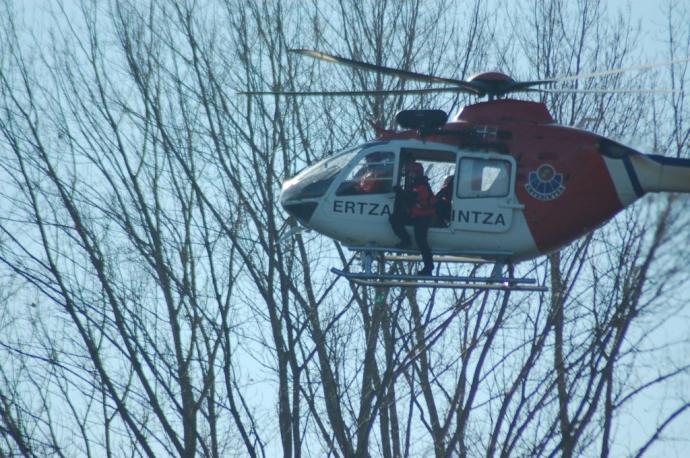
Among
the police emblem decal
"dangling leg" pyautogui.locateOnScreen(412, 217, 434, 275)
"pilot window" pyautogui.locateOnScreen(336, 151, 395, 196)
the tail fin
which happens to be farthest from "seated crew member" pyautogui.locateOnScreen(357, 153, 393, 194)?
the tail fin

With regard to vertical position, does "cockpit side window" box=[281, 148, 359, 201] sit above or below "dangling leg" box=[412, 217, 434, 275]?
above

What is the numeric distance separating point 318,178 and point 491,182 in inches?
72.0

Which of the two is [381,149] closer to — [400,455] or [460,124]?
[460,124]

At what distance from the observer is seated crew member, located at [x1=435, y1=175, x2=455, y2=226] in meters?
14.2

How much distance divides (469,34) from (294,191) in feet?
15.5

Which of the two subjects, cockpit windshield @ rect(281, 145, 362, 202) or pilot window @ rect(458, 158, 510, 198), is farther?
cockpit windshield @ rect(281, 145, 362, 202)

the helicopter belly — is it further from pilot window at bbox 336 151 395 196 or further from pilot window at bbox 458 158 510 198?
pilot window at bbox 458 158 510 198

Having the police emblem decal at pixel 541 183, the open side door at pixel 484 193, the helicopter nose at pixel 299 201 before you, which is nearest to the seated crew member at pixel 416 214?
the open side door at pixel 484 193

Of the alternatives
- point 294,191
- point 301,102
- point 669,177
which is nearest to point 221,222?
point 301,102

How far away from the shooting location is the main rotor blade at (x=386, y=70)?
12961 mm

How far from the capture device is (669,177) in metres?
14.1

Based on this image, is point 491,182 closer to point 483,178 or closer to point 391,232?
point 483,178

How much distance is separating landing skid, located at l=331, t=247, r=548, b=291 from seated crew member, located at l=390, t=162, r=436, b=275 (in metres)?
0.21

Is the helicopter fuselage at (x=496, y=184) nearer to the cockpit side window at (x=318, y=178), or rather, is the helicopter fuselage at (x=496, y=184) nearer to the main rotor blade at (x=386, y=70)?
the cockpit side window at (x=318, y=178)
